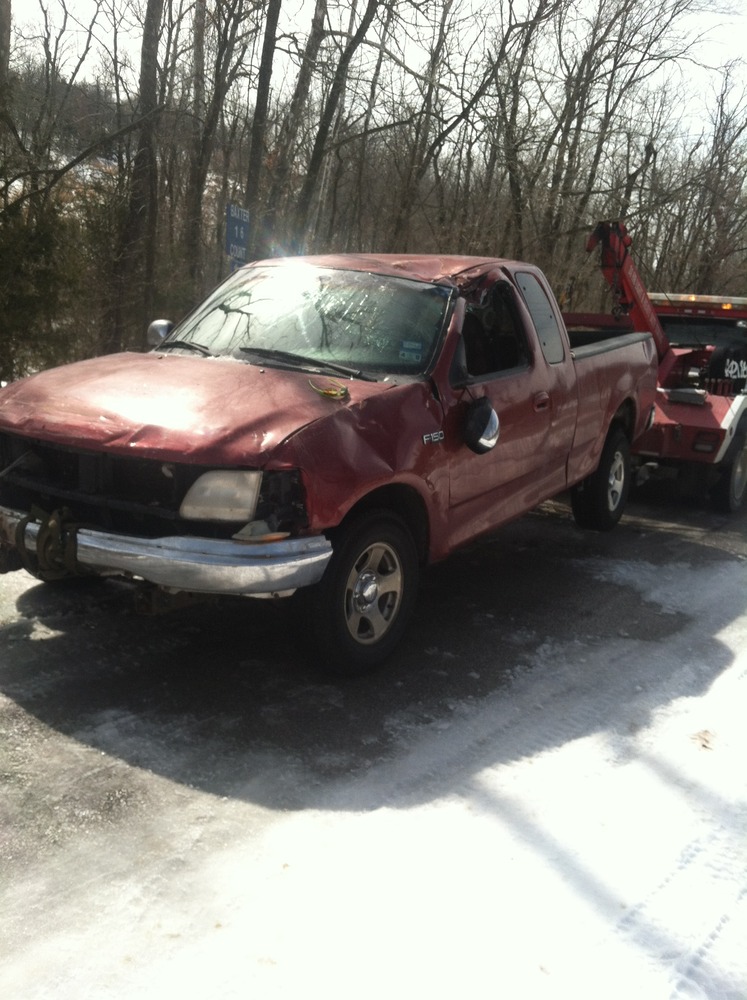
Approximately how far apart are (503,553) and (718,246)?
2039cm

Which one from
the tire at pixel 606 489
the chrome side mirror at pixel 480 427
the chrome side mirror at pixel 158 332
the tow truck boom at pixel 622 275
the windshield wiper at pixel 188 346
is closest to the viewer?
the chrome side mirror at pixel 480 427

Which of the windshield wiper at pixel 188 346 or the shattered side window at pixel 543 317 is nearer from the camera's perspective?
the windshield wiper at pixel 188 346

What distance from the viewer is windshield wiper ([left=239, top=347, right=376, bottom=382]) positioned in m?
4.75

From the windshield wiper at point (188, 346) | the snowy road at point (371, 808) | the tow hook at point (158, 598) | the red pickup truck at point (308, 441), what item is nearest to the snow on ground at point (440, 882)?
the snowy road at point (371, 808)

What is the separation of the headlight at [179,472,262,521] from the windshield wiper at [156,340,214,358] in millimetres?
1392

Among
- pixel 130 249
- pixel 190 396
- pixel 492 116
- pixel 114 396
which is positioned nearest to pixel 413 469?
pixel 190 396

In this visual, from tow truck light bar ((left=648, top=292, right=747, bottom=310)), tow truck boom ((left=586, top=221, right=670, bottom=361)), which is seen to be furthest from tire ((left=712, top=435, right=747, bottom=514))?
tow truck light bar ((left=648, top=292, right=747, bottom=310))

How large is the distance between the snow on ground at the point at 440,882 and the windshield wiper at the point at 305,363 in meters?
1.68

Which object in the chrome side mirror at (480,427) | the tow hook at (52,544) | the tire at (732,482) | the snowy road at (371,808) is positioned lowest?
the snowy road at (371,808)

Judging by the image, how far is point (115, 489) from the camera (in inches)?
164

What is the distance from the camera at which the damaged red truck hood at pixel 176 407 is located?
390 cm

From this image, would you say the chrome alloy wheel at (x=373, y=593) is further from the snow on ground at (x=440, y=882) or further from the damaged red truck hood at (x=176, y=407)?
the damaged red truck hood at (x=176, y=407)

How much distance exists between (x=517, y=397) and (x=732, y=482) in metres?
4.05

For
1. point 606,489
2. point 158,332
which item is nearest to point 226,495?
point 158,332
